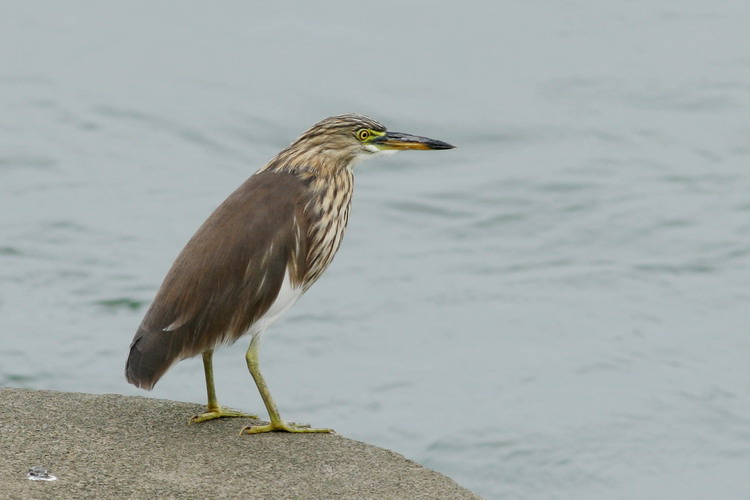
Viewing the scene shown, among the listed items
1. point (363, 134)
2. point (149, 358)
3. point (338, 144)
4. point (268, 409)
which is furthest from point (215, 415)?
point (363, 134)

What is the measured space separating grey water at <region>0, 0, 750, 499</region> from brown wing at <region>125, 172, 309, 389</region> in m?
3.45

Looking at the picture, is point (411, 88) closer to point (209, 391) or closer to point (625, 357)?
point (625, 357)

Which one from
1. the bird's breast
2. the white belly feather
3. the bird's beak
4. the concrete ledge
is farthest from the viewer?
the bird's beak

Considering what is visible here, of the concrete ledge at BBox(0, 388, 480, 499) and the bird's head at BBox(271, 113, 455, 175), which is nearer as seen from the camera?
the concrete ledge at BBox(0, 388, 480, 499)

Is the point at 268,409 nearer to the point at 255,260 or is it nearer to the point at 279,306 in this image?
the point at 279,306

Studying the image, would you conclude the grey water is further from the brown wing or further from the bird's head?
the brown wing

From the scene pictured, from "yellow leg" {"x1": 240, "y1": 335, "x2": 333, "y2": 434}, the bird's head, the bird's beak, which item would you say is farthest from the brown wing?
the bird's beak

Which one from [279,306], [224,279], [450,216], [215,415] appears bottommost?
[450,216]

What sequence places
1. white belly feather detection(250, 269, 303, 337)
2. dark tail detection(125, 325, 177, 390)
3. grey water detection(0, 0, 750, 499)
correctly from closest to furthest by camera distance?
dark tail detection(125, 325, 177, 390) → white belly feather detection(250, 269, 303, 337) → grey water detection(0, 0, 750, 499)

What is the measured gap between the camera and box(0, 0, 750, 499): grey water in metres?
9.77

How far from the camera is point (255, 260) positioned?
19.4ft

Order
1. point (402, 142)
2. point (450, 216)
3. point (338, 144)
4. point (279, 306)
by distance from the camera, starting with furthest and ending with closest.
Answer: point (450, 216) < point (402, 142) < point (338, 144) < point (279, 306)

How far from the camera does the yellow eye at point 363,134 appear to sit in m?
6.41

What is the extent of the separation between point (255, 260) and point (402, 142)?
3.57ft
